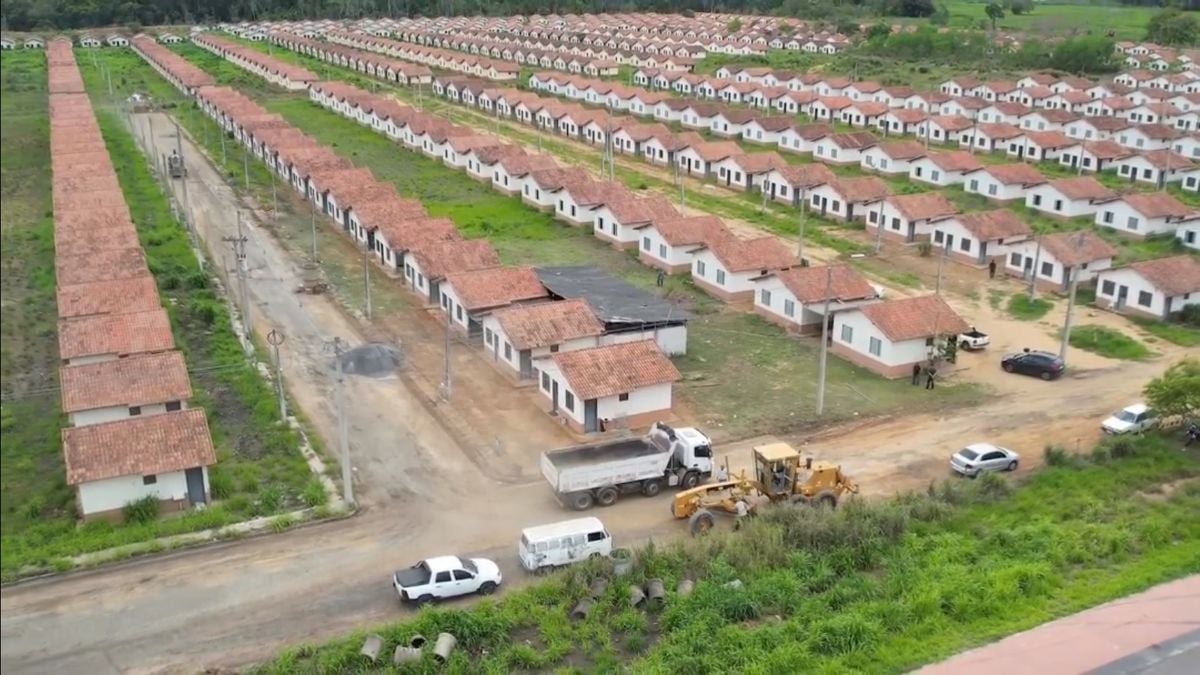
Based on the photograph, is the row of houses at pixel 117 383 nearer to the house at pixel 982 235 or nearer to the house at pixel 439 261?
the house at pixel 439 261

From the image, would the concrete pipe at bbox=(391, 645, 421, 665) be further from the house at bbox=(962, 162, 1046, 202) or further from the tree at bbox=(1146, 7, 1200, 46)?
the tree at bbox=(1146, 7, 1200, 46)

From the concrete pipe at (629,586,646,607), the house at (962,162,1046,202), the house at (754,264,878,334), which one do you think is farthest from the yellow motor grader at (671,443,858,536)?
the house at (962,162,1046,202)

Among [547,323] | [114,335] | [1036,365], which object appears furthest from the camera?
[1036,365]

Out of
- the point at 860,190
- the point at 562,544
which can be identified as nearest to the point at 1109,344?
the point at 860,190

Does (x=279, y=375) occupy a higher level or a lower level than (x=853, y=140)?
lower

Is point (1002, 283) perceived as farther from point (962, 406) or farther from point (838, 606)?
point (838, 606)

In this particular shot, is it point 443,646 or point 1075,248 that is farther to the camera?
point 1075,248

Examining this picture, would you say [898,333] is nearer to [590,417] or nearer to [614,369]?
[614,369]
